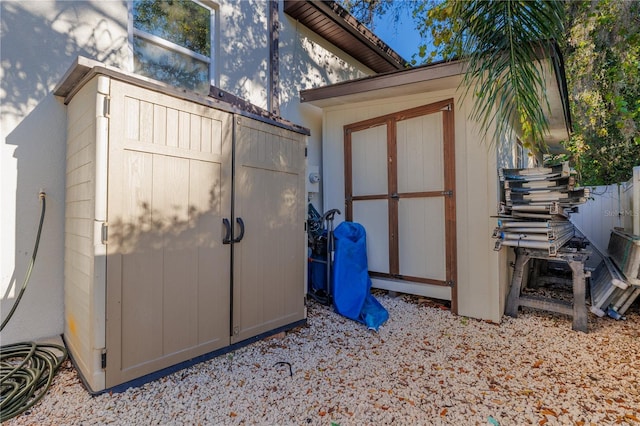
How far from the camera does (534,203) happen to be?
11.0 feet

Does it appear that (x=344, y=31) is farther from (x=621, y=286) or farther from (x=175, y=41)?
(x=621, y=286)

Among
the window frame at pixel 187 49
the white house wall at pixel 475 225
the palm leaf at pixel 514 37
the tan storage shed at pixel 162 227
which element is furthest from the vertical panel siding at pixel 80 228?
the white house wall at pixel 475 225

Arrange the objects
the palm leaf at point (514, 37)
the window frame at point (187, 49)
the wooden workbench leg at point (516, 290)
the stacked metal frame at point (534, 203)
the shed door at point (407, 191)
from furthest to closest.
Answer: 1. the shed door at point (407, 191)
2. the wooden workbench leg at point (516, 290)
3. the stacked metal frame at point (534, 203)
4. the window frame at point (187, 49)
5. the palm leaf at point (514, 37)

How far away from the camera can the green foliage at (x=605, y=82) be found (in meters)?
4.62

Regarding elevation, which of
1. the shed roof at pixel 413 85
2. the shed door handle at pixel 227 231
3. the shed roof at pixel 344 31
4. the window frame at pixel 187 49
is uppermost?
→ the shed roof at pixel 344 31

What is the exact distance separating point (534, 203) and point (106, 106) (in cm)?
396

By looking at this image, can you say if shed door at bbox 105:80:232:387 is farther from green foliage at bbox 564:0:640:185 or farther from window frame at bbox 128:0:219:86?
green foliage at bbox 564:0:640:185

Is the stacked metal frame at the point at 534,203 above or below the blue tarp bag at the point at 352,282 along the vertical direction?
above

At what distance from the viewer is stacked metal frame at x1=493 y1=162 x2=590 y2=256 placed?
3.24 metres

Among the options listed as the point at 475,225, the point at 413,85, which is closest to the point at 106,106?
the point at 413,85

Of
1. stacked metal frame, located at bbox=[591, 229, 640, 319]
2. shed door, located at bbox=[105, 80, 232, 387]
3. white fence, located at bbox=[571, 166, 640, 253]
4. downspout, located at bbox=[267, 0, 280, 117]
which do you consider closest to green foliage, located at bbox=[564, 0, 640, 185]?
white fence, located at bbox=[571, 166, 640, 253]

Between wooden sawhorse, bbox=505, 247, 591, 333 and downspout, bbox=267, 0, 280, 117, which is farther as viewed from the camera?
downspout, bbox=267, 0, 280, 117

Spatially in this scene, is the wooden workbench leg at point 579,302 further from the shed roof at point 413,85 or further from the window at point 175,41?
the window at point 175,41

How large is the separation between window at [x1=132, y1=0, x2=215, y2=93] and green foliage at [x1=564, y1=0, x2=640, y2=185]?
502 centimetres
